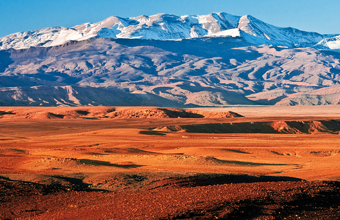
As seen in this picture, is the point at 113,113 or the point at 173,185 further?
the point at 113,113

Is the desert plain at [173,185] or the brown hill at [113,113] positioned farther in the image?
the brown hill at [113,113]

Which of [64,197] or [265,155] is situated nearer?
[64,197]

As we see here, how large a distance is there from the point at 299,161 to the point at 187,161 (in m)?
8.79

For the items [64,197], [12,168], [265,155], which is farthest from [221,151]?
[64,197]

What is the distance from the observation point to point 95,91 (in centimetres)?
17312

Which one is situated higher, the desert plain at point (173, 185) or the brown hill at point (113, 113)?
the desert plain at point (173, 185)

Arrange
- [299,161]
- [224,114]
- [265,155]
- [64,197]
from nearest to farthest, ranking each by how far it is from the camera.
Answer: [64,197], [299,161], [265,155], [224,114]

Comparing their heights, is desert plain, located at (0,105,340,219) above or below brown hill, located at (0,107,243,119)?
above

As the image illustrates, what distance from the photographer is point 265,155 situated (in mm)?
35031

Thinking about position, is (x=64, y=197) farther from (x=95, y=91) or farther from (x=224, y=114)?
(x=95, y=91)

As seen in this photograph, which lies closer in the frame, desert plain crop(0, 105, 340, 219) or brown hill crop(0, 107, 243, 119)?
desert plain crop(0, 105, 340, 219)

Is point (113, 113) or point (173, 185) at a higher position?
point (173, 185)

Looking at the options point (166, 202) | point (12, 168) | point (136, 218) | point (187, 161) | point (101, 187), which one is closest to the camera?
point (136, 218)

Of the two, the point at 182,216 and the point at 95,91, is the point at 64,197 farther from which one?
the point at 95,91
